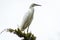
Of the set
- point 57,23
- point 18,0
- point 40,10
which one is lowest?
point 57,23

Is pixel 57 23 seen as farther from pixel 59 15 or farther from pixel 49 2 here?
pixel 49 2

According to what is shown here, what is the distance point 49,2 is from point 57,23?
0.68 feet

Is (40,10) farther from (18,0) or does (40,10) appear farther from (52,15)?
(18,0)

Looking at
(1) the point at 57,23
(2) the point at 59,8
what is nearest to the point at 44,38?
(1) the point at 57,23

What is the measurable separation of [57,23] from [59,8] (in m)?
0.14

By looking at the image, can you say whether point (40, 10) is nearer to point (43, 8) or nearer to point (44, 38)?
point (43, 8)

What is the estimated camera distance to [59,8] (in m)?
1.43

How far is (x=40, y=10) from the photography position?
55.9 inches

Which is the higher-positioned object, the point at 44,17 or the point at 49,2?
the point at 49,2

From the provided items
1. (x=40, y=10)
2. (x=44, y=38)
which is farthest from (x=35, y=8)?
(x=44, y=38)

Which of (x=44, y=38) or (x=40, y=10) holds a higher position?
(x=40, y=10)

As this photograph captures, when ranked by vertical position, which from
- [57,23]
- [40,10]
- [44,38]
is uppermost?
[40,10]

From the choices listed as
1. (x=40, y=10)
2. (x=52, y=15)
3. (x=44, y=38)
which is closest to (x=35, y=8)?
(x=40, y=10)

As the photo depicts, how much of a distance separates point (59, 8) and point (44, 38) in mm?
308
